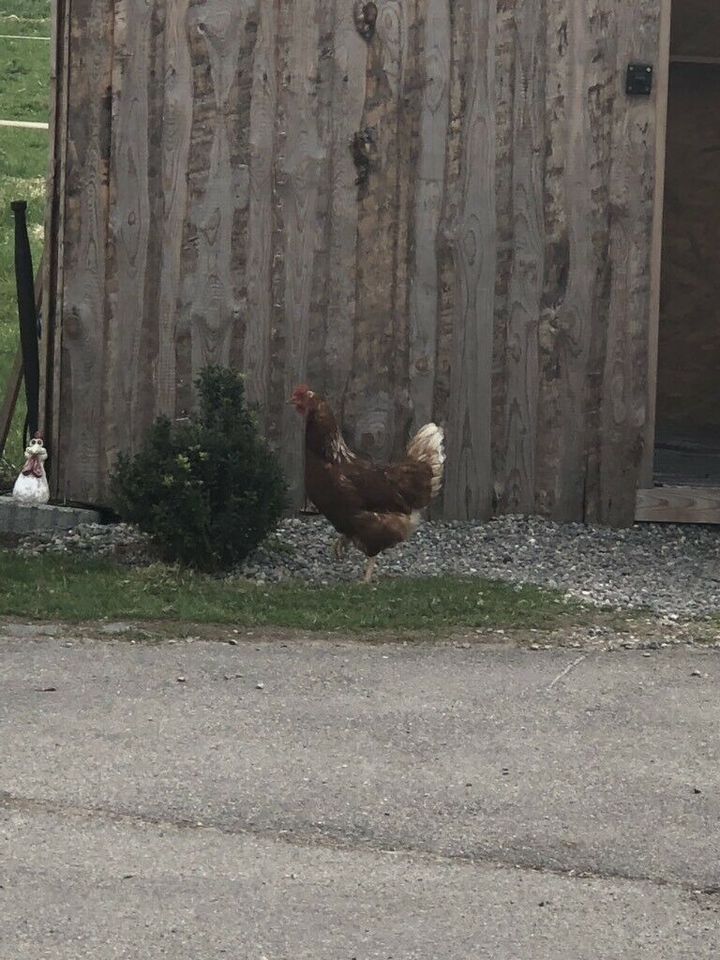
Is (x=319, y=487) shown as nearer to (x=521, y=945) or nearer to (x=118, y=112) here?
(x=118, y=112)

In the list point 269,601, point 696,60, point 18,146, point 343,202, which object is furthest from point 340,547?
point 18,146

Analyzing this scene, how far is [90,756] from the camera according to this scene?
17.9 ft

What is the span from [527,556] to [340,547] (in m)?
0.94

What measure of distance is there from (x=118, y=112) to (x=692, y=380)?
5777 millimetres

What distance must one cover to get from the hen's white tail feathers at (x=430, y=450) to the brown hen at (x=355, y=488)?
12 cm

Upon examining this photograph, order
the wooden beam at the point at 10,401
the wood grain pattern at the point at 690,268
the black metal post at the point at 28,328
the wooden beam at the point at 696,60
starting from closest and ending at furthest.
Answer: the black metal post at the point at 28,328
the wooden beam at the point at 10,401
the wooden beam at the point at 696,60
the wood grain pattern at the point at 690,268

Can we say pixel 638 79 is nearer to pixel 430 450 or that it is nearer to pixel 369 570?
pixel 430 450

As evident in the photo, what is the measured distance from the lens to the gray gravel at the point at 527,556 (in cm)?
797

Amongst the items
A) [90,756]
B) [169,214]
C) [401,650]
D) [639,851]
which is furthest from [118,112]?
[639,851]

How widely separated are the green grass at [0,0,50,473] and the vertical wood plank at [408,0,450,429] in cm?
249

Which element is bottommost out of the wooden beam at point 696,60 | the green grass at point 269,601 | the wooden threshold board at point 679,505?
the green grass at point 269,601

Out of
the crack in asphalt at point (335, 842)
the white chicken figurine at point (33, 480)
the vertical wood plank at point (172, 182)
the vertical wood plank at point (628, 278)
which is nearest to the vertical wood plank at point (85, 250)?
the white chicken figurine at point (33, 480)

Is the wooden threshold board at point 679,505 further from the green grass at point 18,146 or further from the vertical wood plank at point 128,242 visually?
the green grass at point 18,146

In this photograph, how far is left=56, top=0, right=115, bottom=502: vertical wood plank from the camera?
8875mm
